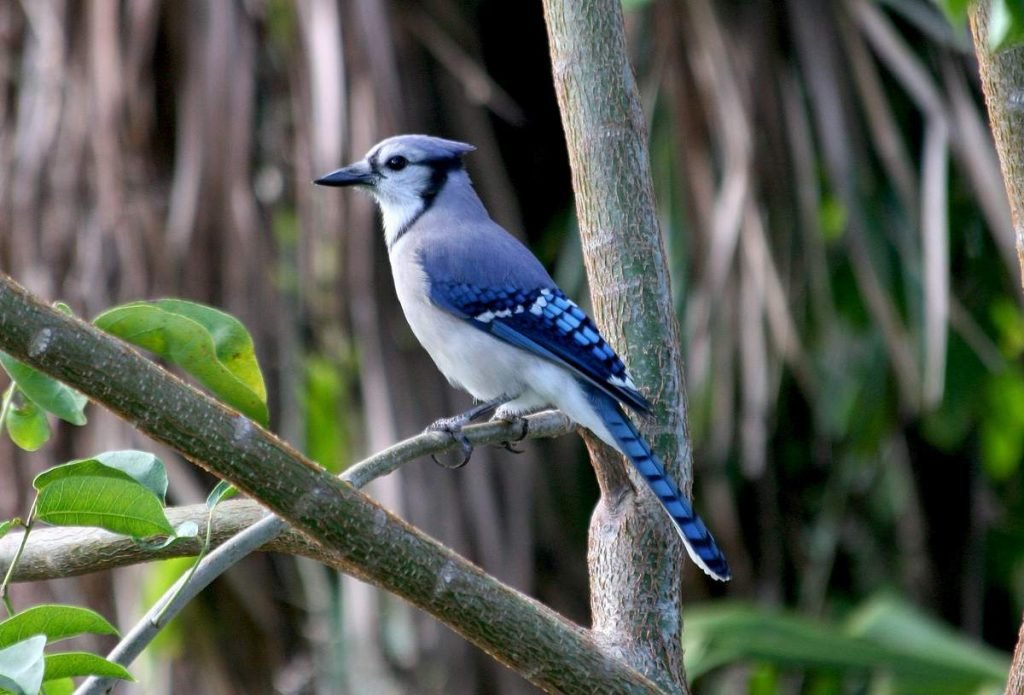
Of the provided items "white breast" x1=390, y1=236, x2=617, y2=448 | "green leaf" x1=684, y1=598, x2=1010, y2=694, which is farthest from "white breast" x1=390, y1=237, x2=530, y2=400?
"green leaf" x1=684, y1=598, x2=1010, y2=694

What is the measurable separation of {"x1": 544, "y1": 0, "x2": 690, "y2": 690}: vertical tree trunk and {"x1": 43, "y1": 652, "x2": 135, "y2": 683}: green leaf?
52 cm

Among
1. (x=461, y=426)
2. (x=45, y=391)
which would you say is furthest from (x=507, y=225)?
(x=45, y=391)

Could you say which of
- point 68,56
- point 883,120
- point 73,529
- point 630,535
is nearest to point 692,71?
point 883,120

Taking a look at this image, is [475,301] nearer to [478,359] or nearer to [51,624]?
[478,359]

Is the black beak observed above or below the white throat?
above

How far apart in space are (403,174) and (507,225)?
51 centimetres

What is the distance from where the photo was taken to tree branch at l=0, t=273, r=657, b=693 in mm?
817

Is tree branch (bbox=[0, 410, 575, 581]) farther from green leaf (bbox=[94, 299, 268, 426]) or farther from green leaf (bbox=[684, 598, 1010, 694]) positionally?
green leaf (bbox=[684, 598, 1010, 694])

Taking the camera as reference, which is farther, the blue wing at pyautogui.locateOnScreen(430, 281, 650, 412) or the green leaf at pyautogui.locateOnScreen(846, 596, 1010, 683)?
the green leaf at pyautogui.locateOnScreen(846, 596, 1010, 683)

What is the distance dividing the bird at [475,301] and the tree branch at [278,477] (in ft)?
1.45

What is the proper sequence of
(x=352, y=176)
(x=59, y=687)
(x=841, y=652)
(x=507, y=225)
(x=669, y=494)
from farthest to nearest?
(x=507, y=225), (x=841, y=652), (x=352, y=176), (x=669, y=494), (x=59, y=687)

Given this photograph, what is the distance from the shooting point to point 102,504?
87cm

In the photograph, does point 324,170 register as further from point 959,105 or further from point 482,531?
point 959,105

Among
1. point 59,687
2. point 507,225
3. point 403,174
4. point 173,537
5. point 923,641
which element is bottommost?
point 923,641
